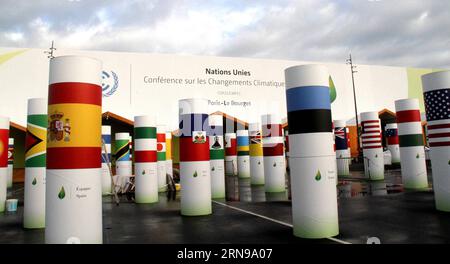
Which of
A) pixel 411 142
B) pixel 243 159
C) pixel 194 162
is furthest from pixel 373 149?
pixel 194 162

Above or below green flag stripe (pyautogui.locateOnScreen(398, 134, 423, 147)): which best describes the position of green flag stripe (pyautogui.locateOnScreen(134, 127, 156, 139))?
above

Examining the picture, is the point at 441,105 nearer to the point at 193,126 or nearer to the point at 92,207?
the point at 193,126

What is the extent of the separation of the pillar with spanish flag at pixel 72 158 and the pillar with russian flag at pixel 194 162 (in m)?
4.00

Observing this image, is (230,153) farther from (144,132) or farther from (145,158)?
(144,132)

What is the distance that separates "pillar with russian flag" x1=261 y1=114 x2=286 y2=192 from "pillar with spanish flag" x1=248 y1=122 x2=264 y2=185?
2485 millimetres

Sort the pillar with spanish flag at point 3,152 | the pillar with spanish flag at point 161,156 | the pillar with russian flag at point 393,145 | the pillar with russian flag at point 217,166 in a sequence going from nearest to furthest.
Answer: the pillar with spanish flag at point 3,152 → the pillar with russian flag at point 217,166 → the pillar with spanish flag at point 161,156 → the pillar with russian flag at point 393,145

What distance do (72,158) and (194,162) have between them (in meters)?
4.35

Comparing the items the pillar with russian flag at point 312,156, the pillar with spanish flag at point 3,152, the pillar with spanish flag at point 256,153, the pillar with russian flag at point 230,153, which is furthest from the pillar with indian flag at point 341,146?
the pillar with spanish flag at point 3,152

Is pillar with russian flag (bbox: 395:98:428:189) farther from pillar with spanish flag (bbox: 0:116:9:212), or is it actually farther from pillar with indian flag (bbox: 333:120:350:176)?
pillar with spanish flag (bbox: 0:116:9:212)

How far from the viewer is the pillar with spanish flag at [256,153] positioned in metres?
16.0

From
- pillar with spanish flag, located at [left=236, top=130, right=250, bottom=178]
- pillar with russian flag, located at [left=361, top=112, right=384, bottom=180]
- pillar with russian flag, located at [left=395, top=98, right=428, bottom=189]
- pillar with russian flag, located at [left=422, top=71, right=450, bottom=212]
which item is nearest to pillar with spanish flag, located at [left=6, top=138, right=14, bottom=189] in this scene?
pillar with spanish flag, located at [left=236, top=130, right=250, bottom=178]

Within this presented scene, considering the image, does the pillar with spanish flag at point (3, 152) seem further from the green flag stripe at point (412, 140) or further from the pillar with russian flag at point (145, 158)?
the green flag stripe at point (412, 140)

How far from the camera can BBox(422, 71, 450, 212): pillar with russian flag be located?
8.01 m
